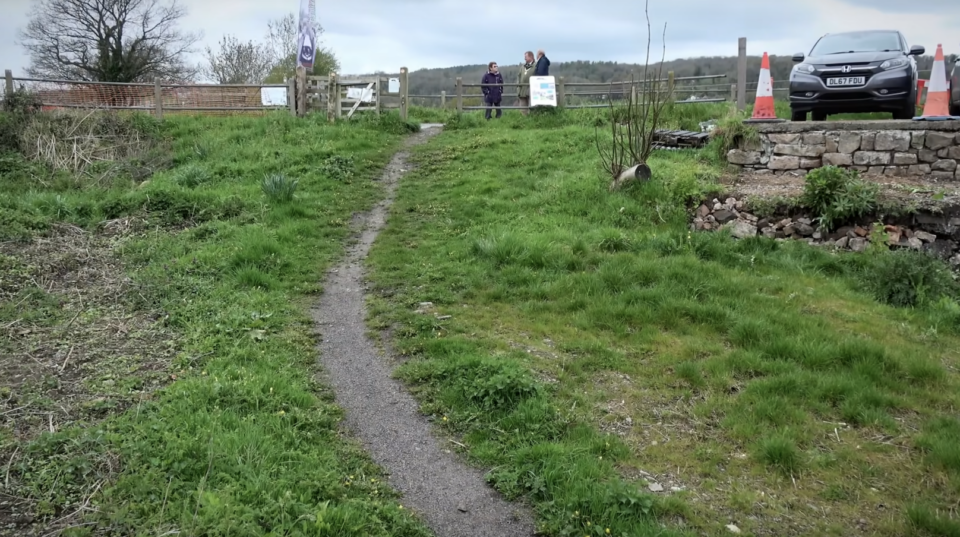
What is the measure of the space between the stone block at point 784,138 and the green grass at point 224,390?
6.47 metres

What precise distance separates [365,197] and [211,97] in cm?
1070

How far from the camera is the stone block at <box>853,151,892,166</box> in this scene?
394 inches

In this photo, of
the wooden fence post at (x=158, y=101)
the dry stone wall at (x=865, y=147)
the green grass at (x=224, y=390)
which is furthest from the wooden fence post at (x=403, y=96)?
the dry stone wall at (x=865, y=147)

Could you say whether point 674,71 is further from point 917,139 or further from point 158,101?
point 158,101

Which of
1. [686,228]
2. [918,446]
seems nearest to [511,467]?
[918,446]

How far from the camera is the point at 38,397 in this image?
4.80 m

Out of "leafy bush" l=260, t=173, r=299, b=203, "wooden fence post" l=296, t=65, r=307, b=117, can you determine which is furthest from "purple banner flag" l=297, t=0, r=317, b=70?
"leafy bush" l=260, t=173, r=299, b=203

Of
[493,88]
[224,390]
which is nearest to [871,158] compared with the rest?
[224,390]

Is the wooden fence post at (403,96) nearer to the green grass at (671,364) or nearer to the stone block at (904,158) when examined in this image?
the green grass at (671,364)

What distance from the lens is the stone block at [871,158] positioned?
394 inches

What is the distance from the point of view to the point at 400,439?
475 cm

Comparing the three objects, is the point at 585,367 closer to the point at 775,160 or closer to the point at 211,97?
the point at 775,160

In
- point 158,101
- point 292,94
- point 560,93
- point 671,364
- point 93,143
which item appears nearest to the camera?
point 671,364

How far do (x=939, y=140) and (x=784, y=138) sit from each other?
6.57 feet
